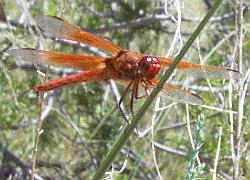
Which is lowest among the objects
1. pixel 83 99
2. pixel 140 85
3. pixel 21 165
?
pixel 21 165

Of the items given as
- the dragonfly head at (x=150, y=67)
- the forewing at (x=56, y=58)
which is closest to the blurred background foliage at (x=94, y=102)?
the forewing at (x=56, y=58)

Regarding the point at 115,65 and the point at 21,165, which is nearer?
the point at 115,65

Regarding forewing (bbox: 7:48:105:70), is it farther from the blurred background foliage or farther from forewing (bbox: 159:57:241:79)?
the blurred background foliage

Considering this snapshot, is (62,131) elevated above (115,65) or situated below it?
below

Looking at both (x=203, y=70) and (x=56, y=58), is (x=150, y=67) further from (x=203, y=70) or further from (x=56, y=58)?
(x=56, y=58)

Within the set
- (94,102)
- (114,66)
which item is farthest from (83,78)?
(94,102)

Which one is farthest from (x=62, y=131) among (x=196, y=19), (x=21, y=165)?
(x=196, y=19)

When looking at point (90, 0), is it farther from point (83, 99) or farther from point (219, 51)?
point (219, 51)
